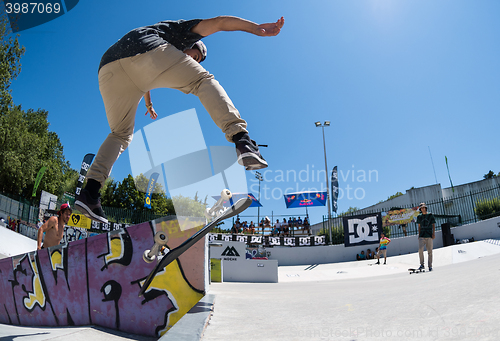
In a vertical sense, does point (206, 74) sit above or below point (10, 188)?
below

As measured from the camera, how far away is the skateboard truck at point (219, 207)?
177 cm

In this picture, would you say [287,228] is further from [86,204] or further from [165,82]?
[165,82]

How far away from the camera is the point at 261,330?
1.53 m

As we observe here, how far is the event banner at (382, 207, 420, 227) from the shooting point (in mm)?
17266

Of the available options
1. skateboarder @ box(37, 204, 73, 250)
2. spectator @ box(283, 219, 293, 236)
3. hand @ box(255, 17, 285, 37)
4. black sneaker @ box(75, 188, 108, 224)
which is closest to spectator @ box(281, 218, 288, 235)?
spectator @ box(283, 219, 293, 236)

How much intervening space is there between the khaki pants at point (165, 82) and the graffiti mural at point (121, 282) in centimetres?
111

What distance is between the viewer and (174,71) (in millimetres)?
1619

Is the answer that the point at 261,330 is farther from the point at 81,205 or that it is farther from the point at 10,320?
the point at 10,320

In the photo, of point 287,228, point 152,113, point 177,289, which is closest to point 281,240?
point 287,228

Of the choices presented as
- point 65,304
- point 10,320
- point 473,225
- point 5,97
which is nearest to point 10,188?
point 5,97

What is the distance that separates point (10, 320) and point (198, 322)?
4.03 metres

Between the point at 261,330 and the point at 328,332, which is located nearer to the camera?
the point at 328,332

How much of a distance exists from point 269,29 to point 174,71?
2.10 ft

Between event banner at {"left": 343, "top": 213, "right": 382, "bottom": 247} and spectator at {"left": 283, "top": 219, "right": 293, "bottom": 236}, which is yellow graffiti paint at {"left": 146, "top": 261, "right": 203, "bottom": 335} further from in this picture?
spectator at {"left": 283, "top": 219, "right": 293, "bottom": 236}
